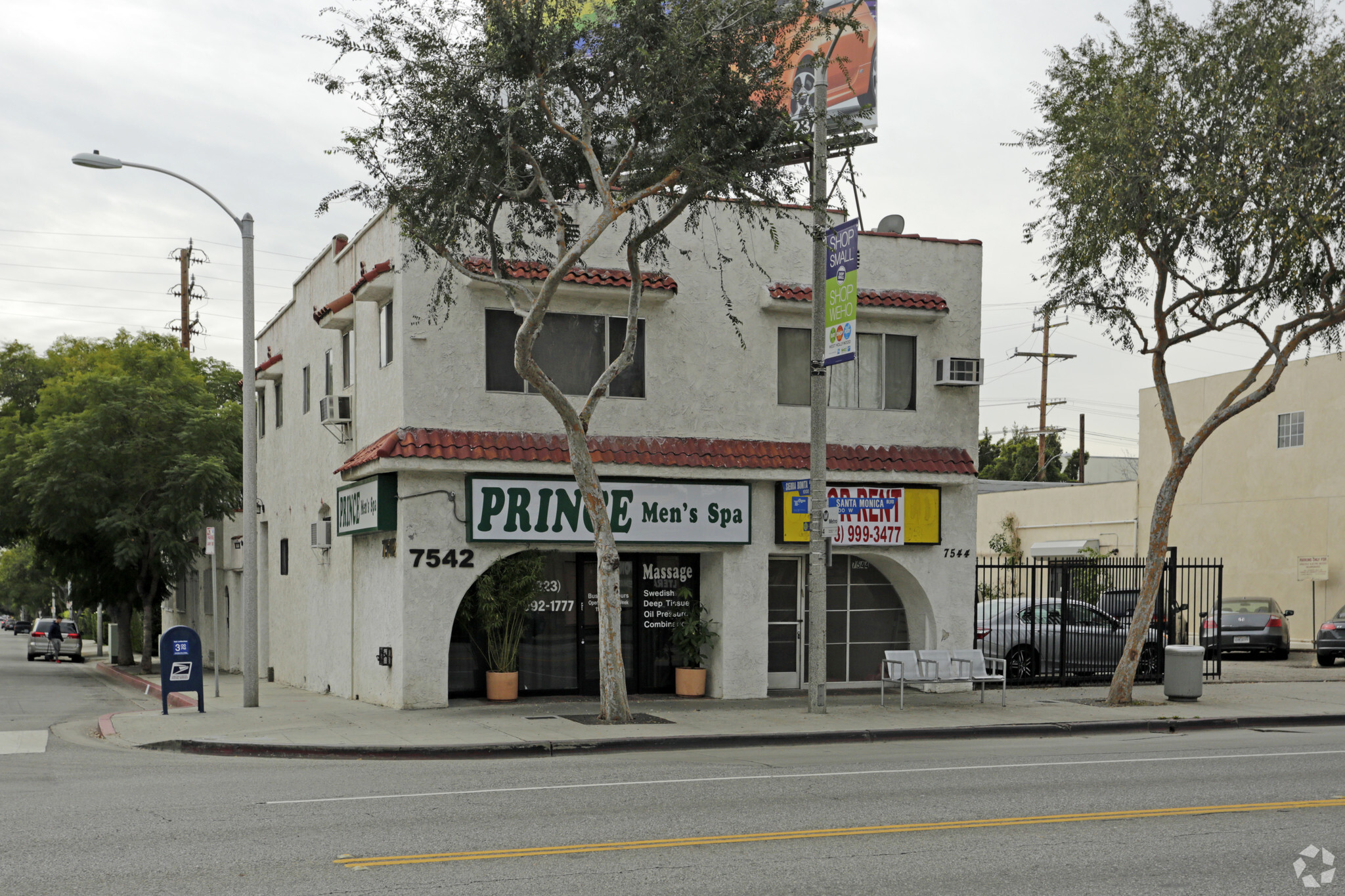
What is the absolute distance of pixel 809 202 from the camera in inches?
651

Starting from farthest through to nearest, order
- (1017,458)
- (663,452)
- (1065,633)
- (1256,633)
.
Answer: (1017,458)
(1256,633)
(1065,633)
(663,452)

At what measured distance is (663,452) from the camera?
1844cm

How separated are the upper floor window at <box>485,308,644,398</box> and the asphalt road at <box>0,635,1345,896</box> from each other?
6.45m

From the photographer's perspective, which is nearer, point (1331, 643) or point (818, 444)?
point (818, 444)

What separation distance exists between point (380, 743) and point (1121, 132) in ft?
40.7

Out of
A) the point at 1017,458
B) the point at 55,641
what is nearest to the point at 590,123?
the point at 55,641

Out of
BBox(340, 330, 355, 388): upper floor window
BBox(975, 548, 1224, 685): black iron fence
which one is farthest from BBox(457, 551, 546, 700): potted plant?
BBox(975, 548, 1224, 685): black iron fence

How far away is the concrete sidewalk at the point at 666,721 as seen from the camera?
14.2 m

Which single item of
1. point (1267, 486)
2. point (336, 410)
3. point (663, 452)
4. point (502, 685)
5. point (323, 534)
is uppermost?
point (336, 410)

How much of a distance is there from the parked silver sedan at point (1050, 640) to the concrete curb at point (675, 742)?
15.1 feet

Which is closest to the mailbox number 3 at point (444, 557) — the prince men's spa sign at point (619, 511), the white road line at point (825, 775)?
the prince men's spa sign at point (619, 511)

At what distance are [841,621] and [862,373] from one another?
404cm

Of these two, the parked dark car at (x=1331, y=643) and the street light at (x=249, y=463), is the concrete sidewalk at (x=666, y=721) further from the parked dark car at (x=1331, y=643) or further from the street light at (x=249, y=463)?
the parked dark car at (x=1331, y=643)

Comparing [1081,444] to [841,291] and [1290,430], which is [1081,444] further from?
[841,291]
